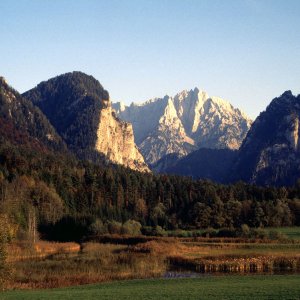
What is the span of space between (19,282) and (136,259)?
23.7 meters

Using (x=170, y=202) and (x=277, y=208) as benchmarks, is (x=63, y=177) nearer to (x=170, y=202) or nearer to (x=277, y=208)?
(x=170, y=202)

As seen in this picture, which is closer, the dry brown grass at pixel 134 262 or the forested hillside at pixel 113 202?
the dry brown grass at pixel 134 262

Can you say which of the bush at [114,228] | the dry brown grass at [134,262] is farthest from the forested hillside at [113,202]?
the dry brown grass at [134,262]

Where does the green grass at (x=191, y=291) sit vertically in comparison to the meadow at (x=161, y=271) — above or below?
above

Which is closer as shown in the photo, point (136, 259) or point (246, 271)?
point (246, 271)

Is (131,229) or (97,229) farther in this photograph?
(131,229)

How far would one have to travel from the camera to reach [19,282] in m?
59.2

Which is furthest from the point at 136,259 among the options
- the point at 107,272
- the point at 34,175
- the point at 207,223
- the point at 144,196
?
the point at 144,196

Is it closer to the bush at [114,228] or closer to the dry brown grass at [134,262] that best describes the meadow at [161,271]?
the dry brown grass at [134,262]

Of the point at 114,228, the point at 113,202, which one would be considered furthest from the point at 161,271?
the point at 113,202

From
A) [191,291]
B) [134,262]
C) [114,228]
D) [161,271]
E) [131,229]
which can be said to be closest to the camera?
[191,291]

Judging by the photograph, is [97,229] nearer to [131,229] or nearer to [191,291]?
[131,229]

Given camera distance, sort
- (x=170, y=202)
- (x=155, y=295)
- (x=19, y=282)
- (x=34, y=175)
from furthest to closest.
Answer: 1. (x=170, y=202)
2. (x=34, y=175)
3. (x=19, y=282)
4. (x=155, y=295)

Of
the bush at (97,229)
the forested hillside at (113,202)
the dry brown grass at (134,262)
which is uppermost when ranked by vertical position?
the forested hillside at (113,202)
